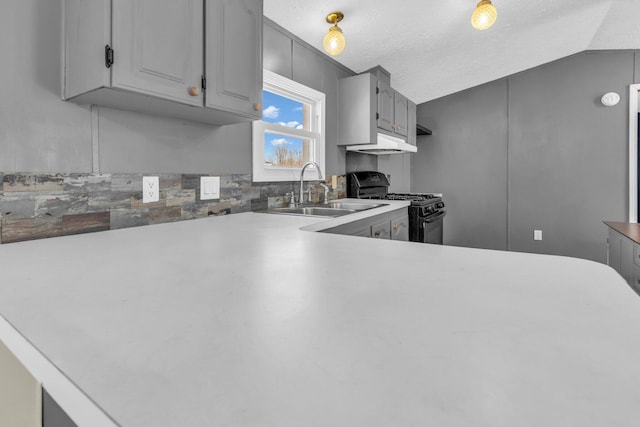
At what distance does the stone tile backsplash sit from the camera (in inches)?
44.9

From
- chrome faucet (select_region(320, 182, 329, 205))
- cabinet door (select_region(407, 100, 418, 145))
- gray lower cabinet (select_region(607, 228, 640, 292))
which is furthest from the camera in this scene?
cabinet door (select_region(407, 100, 418, 145))

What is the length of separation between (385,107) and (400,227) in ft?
4.31

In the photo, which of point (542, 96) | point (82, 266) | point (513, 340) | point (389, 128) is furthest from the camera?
point (542, 96)

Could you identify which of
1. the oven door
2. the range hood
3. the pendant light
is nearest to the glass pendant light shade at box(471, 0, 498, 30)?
the pendant light

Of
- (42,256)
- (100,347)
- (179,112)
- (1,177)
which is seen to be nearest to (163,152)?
(179,112)

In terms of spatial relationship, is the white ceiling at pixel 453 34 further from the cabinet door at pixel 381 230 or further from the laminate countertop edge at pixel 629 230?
the laminate countertop edge at pixel 629 230

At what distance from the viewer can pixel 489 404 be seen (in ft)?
0.97

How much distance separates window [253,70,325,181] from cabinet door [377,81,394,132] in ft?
2.05

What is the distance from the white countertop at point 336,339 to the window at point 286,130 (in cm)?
153

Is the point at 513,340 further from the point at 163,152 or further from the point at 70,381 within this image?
the point at 163,152

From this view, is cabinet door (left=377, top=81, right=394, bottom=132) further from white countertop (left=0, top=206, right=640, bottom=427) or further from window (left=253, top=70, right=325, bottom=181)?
white countertop (left=0, top=206, right=640, bottom=427)

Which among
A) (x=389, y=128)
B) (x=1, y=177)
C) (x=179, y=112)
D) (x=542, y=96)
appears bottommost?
(x=1, y=177)

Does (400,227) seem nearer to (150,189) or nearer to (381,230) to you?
(381,230)

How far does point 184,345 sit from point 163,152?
139cm
